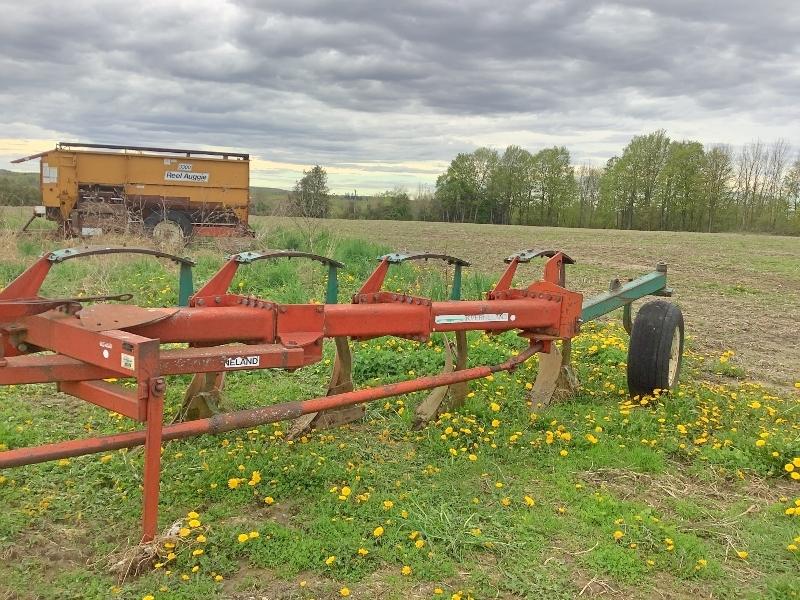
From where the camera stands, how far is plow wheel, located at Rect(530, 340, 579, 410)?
574cm

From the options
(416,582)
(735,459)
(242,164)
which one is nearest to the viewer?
(416,582)

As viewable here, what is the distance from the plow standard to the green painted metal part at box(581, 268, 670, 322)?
0.54 ft

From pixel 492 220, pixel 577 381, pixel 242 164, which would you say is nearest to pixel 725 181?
pixel 492 220

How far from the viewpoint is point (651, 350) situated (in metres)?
5.57

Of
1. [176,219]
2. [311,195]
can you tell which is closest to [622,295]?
[311,195]

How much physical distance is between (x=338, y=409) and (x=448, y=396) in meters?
0.88

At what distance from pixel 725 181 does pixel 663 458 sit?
229 ft

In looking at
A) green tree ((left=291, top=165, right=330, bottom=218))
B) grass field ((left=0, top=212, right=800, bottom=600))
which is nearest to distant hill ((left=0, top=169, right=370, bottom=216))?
green tree ((left=291, top=165, right=330, bottom=218))

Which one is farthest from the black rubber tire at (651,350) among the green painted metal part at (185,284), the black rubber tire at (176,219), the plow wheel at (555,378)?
the black rubber tire at (176,219)

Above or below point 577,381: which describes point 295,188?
above

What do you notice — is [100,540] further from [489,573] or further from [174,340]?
[489,573]

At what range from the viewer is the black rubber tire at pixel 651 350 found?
5559mm

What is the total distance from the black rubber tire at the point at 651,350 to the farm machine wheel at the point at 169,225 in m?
13.5

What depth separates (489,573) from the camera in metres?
3.28
